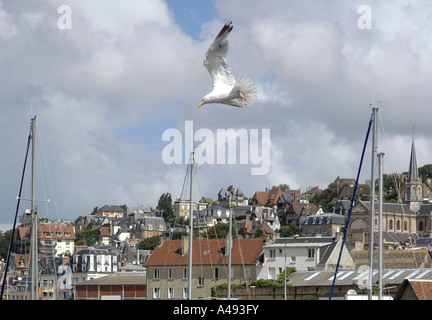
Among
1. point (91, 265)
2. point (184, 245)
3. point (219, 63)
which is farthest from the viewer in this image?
point (91, 265)

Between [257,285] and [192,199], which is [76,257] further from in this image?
[192,199]

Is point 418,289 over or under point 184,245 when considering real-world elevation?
under

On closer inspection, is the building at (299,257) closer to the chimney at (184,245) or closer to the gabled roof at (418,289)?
the chimney at (184,245)

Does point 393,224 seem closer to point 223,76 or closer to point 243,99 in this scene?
point 223,76

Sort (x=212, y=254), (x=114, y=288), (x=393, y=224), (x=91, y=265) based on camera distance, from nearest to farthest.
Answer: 1. (x=212, y=254)
2. (x=114, y=288)
3. (x=91, y=265)
4. (x=393, y=224)

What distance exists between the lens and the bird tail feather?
2223 cm

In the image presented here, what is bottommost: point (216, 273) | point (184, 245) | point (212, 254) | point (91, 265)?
point (91, 265)

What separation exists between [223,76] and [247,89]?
875 millimetres

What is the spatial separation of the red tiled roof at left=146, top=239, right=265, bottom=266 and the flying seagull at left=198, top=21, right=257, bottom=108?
5847 cm

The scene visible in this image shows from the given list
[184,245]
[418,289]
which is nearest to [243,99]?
[418,289]

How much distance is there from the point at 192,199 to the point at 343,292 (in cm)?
1589

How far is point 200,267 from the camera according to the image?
82.7m

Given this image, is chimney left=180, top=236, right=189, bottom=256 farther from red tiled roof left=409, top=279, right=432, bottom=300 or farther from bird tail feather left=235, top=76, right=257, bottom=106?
bird tail feather left=235, top=76, right=257, bottom=106

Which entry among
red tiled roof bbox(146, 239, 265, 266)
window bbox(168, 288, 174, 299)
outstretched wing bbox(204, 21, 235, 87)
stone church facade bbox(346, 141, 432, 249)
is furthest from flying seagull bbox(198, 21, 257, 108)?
stone church facade bbox(346, 141, 432, 249)
